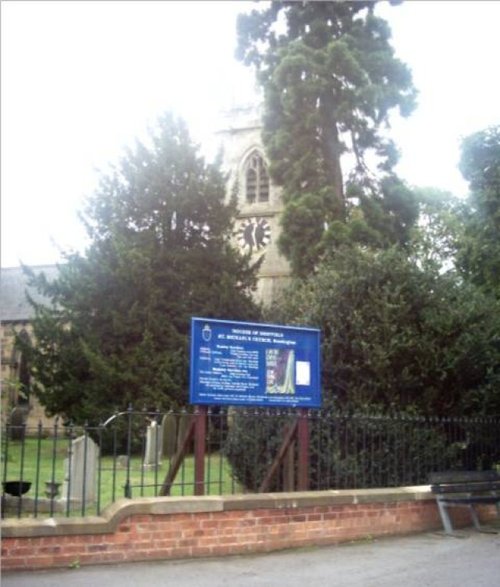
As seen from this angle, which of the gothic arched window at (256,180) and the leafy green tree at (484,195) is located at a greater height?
the gothic arched window at (256,180)

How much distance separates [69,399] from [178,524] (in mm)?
15277

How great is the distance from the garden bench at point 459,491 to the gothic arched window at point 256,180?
28.3m

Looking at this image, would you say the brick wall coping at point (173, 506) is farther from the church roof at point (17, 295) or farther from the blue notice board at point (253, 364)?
the church roof at point (17, 295)

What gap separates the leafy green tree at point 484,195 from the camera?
Result: 12333 millimetres

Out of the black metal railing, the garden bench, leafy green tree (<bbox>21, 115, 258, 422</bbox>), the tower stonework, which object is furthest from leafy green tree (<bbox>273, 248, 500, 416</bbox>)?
the tower stonework

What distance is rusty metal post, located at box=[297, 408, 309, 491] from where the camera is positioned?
921cm

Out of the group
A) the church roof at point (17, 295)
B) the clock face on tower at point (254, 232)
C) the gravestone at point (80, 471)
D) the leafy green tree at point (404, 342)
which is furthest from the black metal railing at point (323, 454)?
the church roof at point (17, 295)

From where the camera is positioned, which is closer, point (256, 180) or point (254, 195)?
point (254, 195)

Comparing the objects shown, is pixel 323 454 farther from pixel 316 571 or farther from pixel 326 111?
pixel 326 111

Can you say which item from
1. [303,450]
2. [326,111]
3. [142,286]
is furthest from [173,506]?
[326,111]

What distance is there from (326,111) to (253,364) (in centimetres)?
1925

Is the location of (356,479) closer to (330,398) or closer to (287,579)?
(330,398)

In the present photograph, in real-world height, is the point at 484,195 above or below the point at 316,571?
above

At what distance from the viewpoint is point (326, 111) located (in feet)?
87.0
